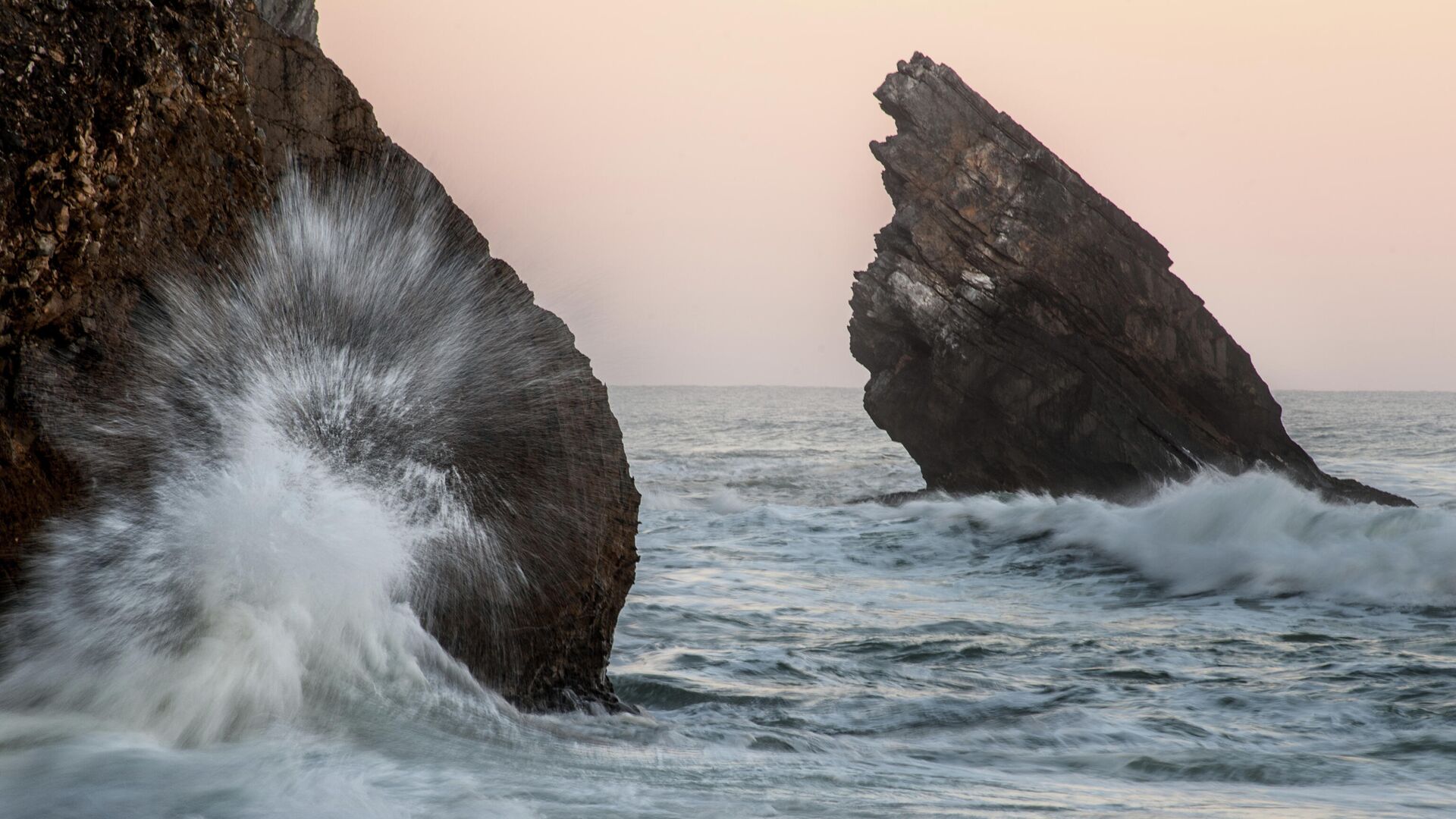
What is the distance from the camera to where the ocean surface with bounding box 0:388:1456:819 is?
9.89ft

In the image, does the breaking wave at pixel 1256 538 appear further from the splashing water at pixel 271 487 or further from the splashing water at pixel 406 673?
the splashing water at pixel 271 487

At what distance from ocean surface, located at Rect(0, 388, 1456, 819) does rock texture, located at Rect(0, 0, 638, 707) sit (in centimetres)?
45

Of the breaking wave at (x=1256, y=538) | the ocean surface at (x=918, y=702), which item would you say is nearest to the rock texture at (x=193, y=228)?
the ocean surface at (x=918, y=702)

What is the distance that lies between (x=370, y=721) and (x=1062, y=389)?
13927 millimetres

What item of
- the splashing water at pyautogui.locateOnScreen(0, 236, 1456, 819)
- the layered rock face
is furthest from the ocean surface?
the layered rock face

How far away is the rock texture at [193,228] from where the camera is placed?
10.3 feet

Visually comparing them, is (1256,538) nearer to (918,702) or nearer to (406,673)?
(918,702)

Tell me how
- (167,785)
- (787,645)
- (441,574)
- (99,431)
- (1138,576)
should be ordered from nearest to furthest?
(167,785) → (99,431) → (441,574) → (787,645) → (1138,576)

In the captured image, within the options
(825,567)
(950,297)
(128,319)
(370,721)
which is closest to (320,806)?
(370,721)

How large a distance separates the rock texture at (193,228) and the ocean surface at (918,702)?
17.8 inches

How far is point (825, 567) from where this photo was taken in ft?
34.9

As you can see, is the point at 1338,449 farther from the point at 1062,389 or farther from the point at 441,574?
the point at 441,574

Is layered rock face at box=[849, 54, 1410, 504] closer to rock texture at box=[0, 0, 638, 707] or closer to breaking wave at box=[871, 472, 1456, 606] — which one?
breaking wave at box=[871, 472, 1456, 606]

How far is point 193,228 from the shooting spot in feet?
12.0
